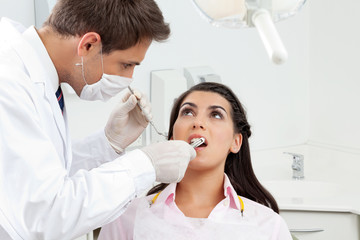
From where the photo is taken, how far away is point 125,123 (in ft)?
6.19

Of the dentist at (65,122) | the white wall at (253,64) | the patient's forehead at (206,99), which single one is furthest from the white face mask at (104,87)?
the white wall at (253,64)

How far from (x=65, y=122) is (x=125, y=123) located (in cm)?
25

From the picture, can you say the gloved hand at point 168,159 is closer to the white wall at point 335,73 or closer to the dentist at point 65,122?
the dentist at point 65,122

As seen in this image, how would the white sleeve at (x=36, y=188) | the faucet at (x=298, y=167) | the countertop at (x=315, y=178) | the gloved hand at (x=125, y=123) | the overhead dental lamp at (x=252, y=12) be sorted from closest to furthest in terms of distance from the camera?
the overhead dental lamp at (x=252, y=12), the white sleeve at (x=36, y=188), the gloved hand at (x=125, y=123), the countertop at (x=315, y=178), the faucet at (x=298, y=167)

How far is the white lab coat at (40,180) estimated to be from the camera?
1260 mm

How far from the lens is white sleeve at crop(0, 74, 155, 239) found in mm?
1258

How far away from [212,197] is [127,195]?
0.54 metres

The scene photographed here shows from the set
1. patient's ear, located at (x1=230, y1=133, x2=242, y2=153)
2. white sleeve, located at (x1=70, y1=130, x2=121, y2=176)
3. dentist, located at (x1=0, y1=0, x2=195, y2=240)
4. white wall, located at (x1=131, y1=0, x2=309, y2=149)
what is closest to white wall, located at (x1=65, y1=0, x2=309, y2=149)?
white wall, located at (x1=131, y1=0, x2=309, y2=149)

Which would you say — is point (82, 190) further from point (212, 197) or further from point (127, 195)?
point (212, 197)

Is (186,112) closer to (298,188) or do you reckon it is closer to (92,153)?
(92,153)

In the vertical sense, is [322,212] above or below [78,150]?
below

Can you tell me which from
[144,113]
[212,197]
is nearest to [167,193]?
[212,197]

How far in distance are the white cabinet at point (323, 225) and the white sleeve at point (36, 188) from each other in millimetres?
1254

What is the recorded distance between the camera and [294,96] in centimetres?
316
